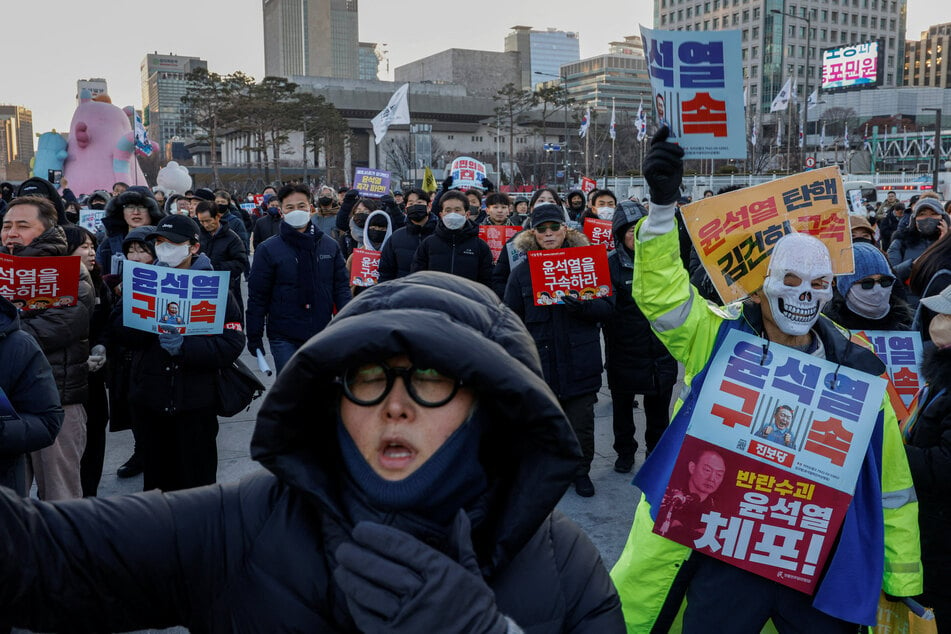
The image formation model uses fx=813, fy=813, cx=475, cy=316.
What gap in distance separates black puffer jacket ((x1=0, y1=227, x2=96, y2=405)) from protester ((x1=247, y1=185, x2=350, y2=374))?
182cm

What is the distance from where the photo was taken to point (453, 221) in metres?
6.76

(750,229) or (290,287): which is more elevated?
(750,229)

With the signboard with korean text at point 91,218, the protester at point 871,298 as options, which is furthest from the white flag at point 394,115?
the protester at point 871,298

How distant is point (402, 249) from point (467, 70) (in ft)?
476

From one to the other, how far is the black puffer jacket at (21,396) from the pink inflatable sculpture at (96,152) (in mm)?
28774

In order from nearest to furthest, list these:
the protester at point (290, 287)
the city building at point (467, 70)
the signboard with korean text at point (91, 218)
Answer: the protester at point (290, 287), the signboard with korean text at point (91, 218), the city building at point (467, 70)

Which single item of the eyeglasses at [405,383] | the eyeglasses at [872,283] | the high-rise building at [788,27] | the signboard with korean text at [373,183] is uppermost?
the high-rise building at [788,27]

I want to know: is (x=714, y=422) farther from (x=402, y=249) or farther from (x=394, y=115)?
(x=394, y=115)

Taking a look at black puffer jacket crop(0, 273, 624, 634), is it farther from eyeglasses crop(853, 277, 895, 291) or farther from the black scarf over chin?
the black scarf over chin

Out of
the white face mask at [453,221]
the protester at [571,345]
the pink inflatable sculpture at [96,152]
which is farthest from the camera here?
the pink inflatable sculpture at [96,152]

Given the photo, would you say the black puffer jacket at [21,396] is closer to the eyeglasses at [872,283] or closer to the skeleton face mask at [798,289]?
the skeleton face mask at [798,289]

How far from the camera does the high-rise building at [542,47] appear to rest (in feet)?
591

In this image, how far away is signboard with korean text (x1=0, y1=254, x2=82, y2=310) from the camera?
3762 mm

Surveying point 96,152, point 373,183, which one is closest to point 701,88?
point 373,183
